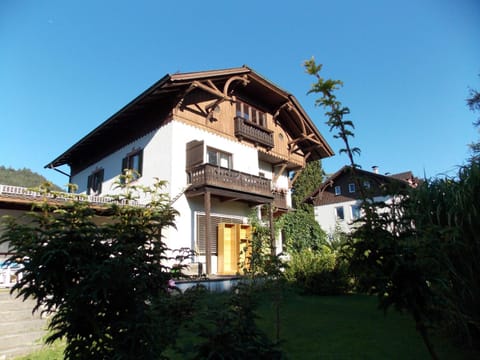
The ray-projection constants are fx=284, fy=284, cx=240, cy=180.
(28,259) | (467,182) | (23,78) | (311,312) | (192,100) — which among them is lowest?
(311,312)

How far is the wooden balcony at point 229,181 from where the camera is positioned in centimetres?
1262

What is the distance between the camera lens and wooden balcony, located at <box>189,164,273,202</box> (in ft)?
41.4

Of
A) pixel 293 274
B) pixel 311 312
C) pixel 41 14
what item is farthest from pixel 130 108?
pixel 311 312

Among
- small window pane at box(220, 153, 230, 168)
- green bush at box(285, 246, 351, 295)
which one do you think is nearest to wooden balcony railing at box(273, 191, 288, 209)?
small window pane at box(220, 153, 230, 168)

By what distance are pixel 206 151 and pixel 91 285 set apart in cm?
1227

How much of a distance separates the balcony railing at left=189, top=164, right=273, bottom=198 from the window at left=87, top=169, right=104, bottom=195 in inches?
279

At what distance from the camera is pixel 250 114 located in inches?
693

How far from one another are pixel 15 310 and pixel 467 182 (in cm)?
831

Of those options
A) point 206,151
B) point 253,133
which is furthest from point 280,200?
point 206,151

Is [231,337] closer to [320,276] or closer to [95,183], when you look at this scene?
[320,276]

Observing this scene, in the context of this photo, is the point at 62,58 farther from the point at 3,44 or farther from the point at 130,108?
the point at 130,108

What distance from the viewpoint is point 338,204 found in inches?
1297

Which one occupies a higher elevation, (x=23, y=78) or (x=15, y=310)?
(x=23, y=78)

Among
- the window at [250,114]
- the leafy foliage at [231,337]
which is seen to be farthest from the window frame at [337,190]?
the leafy foliage at [231,337]
